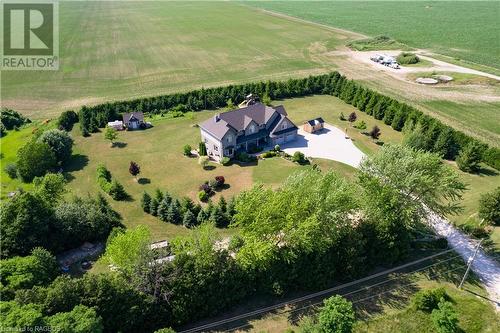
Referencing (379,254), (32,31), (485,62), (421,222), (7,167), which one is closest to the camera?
(379,254)

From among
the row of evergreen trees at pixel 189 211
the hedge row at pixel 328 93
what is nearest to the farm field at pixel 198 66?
the hedge row at pixel 328 93

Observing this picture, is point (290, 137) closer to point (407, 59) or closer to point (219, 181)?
point (219, 181)

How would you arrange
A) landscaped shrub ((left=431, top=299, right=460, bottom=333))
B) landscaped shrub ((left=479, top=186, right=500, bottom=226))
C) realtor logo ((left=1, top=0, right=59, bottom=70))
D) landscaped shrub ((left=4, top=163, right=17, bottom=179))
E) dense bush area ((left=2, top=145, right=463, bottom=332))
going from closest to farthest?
dense bush area ((left=2, top=145, right=463, bottom=332)) → landscaped shrub ((left=431, top=299, right=460, bottom=333)) → landscaped shrub ((left=479, top=186, right=500, bottom=226)) → landscaped shrub ((left=4, top=163, right=17, bottom=179)) → realtor logo ((left=1, top=0, right=59, bottom=70))

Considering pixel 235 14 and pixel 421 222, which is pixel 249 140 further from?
pixel 235 14

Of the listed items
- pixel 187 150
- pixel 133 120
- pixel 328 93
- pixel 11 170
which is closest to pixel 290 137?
pixel 187 150

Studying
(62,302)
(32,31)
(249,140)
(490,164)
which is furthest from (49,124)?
(32,31)

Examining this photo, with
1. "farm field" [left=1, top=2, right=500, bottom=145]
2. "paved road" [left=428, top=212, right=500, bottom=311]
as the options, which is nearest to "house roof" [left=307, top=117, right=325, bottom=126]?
"farm field" [left=1, top=2, right=500, bottom=145]

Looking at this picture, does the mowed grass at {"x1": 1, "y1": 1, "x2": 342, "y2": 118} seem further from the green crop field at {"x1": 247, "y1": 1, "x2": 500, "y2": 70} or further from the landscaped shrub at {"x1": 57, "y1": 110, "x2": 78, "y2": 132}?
the green crop field at {"x1": 247, "y1": 1, "x2": 500, "y2": 70}
